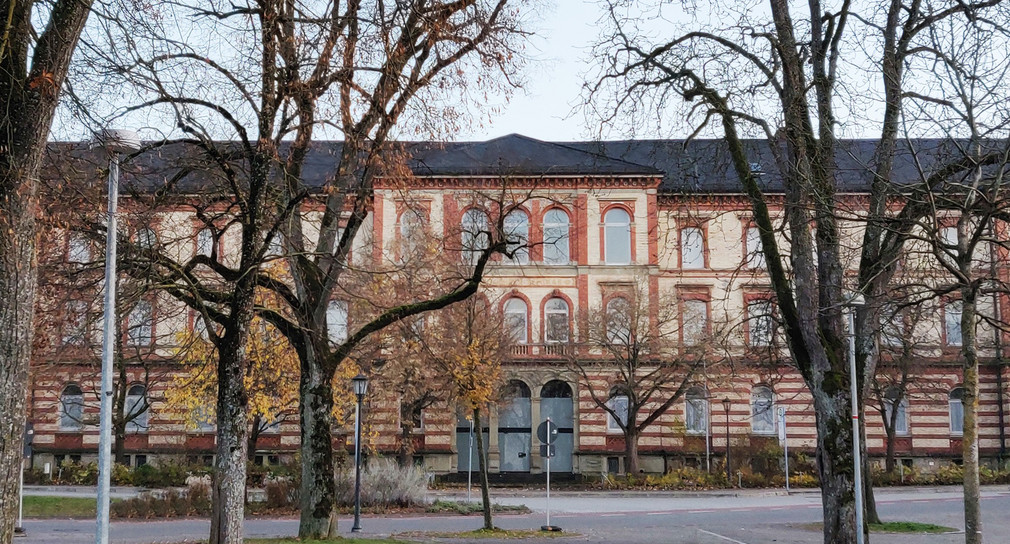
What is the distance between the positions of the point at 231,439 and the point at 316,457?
423cm

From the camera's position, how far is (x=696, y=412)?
158ft

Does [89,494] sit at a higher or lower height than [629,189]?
lower

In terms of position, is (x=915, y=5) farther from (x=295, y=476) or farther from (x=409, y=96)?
(x=295, y=476)

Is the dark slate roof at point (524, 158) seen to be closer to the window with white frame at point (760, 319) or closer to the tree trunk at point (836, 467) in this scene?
the window with white frame at point (760, 319)

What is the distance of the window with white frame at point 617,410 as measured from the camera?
48.0 metres

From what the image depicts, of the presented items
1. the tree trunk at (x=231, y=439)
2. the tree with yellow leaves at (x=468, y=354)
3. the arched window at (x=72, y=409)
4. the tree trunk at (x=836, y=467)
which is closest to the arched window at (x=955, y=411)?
the tree with yellow leaves at (x=468, y=354)

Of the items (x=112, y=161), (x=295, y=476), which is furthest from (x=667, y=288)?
(x=112, y=161)

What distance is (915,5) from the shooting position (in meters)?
14.5

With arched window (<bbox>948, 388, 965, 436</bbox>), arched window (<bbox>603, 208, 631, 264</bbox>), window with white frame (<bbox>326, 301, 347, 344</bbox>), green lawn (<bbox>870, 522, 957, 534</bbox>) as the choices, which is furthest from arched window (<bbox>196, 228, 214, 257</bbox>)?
arched window (<bbox>948, 388, 965, 436</bbox>)

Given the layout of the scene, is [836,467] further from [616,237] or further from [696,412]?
[616,237]

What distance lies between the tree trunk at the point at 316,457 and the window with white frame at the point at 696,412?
3038 cm

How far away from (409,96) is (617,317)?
100ft

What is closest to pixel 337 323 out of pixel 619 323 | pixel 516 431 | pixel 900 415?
pixel 516 431

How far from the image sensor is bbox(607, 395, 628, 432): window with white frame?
157 ft
